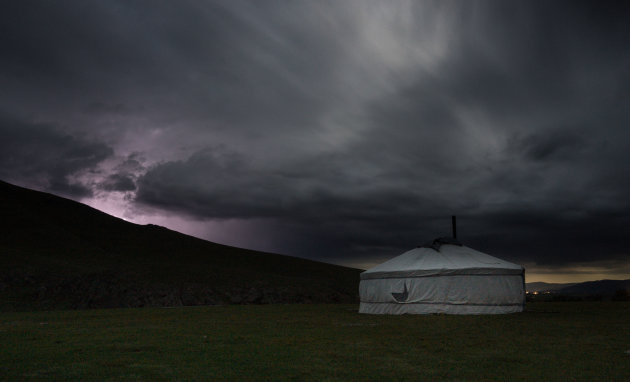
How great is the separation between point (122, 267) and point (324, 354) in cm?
3599

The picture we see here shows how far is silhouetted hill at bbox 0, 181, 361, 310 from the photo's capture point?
32.4m

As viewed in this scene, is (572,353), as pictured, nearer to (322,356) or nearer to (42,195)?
(322,356)

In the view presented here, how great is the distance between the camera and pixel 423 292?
55.3ft

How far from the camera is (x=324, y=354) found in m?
7.78

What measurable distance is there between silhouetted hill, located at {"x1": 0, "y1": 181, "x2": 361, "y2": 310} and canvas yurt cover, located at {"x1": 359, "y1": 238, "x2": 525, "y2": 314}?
19019 mm

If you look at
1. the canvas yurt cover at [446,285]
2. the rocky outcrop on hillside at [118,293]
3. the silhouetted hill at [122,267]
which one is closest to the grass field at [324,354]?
the canvas yurt cover at [446,285]

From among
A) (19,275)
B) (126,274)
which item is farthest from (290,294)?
(19,275)

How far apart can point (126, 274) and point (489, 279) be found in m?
27.6

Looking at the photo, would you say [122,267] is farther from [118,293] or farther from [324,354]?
[324,354]

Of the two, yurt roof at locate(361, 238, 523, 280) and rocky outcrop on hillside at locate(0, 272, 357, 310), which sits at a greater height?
yurt roof at locate(361, 238, 523, 280)

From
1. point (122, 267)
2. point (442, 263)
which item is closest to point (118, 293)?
point (122, 267)

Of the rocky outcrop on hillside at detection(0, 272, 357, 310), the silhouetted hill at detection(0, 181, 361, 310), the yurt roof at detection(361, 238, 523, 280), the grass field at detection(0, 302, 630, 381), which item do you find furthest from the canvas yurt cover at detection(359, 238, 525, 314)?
the silhouetted hill at detection(0, 181, 361, 310)

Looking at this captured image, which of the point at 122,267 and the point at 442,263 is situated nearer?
the point at 442,263

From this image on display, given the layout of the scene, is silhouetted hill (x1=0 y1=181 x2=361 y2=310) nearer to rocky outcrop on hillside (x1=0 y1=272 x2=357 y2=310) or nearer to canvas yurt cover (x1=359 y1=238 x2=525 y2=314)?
rocky outcrop on hillside (x1=0 y1=272 x2=357 y2=310)
